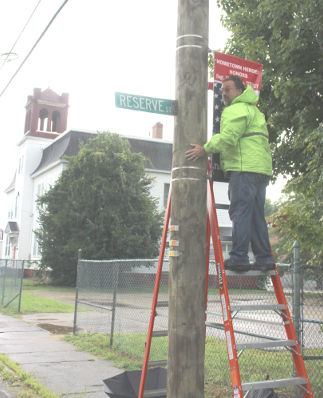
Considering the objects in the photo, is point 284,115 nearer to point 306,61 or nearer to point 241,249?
point 306,61

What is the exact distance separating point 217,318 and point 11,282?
1098 cm

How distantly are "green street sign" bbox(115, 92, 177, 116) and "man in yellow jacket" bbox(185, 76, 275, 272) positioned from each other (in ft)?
1.28

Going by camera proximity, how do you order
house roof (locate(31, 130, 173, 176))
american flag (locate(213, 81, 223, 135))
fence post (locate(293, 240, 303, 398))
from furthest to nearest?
house roof (locate(31, 130, 173, 176))
fence post (locate(293, 240, 303, 398))
american flag (locate(213, 81, 223, 135))

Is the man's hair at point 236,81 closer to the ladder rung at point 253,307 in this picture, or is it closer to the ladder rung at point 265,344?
the ladder rung at point 253,307

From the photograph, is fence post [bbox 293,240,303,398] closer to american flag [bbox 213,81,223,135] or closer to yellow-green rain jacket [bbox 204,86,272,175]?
yellow-green rain jacket [bbox 204,86,272,175]

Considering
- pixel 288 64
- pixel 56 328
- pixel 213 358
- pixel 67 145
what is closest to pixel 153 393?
pixel 213 358

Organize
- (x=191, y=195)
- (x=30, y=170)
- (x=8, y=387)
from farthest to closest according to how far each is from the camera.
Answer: (x=30, y=170) < (x=8, y=387) < (x=191, y=195)

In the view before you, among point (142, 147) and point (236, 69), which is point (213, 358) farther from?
point (142, 147)

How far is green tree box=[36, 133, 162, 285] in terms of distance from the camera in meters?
26.9

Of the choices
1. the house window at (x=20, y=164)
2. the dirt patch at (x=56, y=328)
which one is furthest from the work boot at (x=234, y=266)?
the house window at (x=20, y=164)

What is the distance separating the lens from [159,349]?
797 cm

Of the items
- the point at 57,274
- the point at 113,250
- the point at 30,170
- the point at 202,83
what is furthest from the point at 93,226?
the point at 202,83

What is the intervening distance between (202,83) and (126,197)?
79.1ft

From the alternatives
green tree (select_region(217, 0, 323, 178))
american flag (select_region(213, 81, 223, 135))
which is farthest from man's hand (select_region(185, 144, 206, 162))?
green tree (select_region(217, 0, 323, 178))
